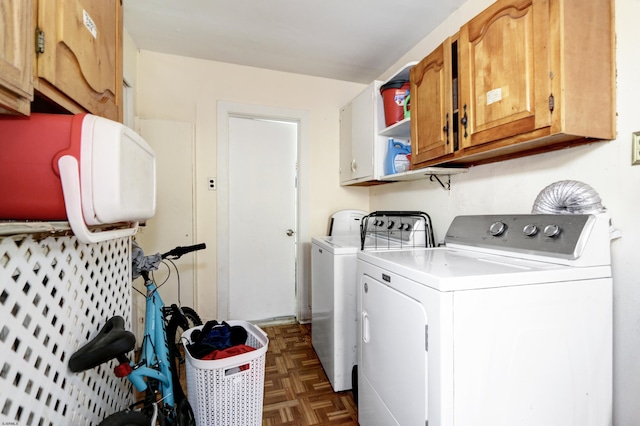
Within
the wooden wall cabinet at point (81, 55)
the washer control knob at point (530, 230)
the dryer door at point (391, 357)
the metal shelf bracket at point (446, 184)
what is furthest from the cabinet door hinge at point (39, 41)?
A: the metal shelf bracket at point (446, 184)

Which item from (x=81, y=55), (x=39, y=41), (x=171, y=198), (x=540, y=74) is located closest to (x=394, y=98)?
(x=540, y=74)

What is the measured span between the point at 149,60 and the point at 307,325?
2.88 m

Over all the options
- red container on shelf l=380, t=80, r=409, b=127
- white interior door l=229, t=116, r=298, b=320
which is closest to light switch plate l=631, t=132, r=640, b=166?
red container on shelf l=380, t=80, r=409, b=127

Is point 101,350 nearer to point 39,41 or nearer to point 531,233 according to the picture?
point 39,41

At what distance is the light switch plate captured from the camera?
3.43 ft

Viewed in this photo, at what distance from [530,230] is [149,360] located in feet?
6.02

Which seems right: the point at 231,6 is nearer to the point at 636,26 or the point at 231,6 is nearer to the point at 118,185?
the point at 118,185

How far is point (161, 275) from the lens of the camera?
249 centimetres

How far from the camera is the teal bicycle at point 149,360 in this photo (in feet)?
3.06

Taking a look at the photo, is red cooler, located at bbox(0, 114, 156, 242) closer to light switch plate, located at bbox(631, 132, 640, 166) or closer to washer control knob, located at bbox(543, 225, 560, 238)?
washer control knob, located at bbox(543, 225, 560, 238)

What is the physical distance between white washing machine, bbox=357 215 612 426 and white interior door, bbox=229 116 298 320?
1974 millimetres

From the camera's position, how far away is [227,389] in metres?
1.34

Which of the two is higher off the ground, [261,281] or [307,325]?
[261,281]

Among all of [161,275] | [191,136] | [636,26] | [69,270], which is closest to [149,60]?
[191,136]
